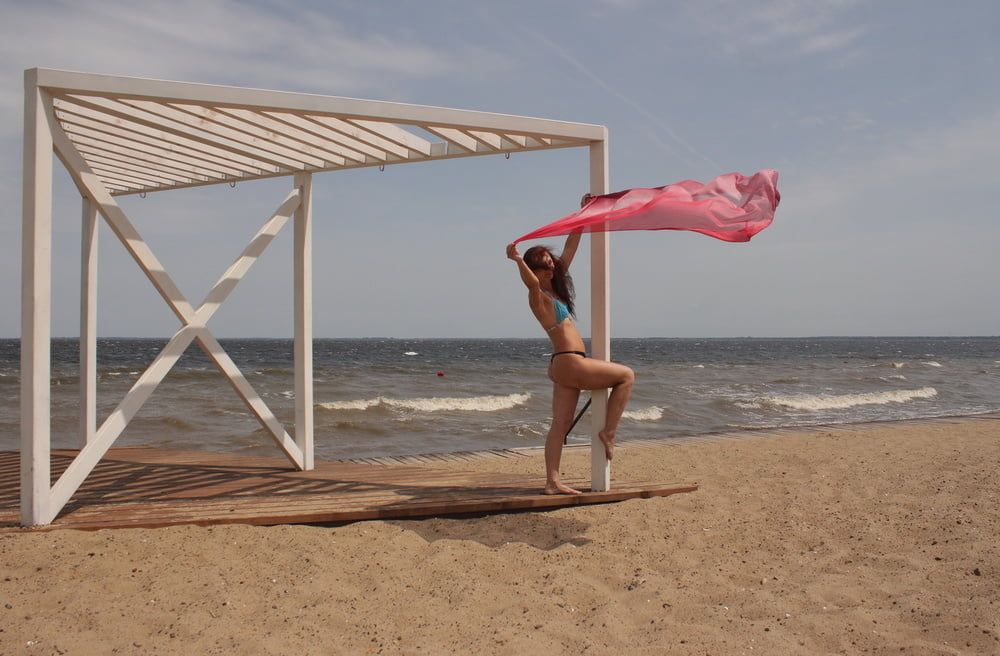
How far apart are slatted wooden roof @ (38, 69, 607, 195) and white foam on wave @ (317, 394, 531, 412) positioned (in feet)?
36.8

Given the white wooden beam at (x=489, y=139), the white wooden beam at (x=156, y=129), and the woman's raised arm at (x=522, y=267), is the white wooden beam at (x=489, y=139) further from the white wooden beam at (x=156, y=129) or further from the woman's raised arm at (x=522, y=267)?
the white wooden beam at (x=156, y=129)

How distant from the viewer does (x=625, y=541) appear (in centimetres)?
459

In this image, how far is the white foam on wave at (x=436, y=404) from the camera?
694 inches

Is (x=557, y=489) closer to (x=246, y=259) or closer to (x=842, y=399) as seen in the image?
(x=246, y=259)

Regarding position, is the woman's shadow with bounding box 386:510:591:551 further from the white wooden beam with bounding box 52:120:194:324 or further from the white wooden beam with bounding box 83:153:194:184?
the white wooden beam with bounding box 83:153:194:184

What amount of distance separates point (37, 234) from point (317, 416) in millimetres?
11653

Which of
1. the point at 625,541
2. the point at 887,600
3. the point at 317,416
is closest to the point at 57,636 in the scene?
the point at 625,541

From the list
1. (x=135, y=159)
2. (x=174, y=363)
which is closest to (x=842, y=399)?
(x=135, y=159)

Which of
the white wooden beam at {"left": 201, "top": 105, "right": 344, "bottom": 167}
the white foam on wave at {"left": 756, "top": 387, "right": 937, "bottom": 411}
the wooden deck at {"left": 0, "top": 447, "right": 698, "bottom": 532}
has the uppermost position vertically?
the white wooden beam at {"left": 201, "top": 105, "right": 344, "bottom": 167}

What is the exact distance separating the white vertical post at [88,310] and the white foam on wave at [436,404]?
1043 centimetres

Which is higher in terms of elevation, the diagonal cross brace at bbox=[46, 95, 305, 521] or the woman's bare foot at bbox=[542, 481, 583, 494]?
the diagonal cross brace at bbox=[46, 95, 305, 521]

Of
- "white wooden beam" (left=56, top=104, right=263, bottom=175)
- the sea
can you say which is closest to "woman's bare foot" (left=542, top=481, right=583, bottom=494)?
"white wooden beam" (left=56, top=104, right=263, bottom=175)

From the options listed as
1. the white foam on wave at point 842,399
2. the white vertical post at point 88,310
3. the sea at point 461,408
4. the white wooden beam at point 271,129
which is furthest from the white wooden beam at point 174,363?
the white foam on wave at point 842,399

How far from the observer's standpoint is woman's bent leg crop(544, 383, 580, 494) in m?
5.24
